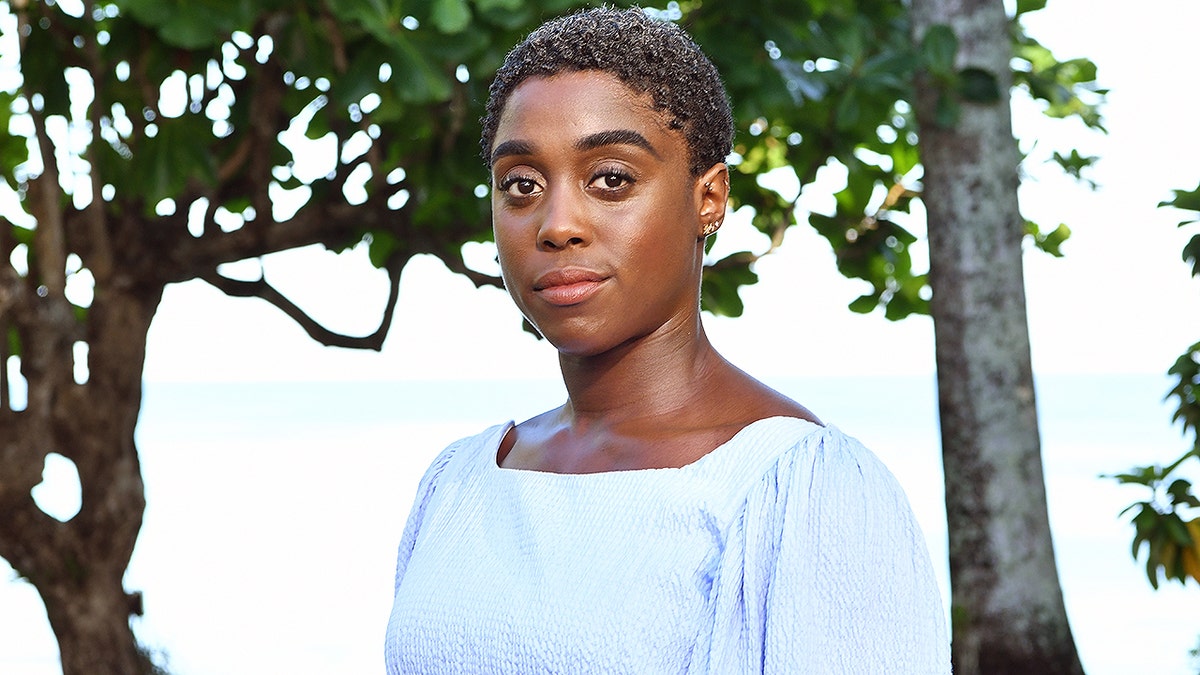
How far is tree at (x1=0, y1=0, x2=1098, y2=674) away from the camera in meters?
3.56

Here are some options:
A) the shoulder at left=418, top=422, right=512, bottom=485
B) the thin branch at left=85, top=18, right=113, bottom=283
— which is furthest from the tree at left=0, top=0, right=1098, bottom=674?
the shoulder at left=418, top=422, right=512, bottom=485

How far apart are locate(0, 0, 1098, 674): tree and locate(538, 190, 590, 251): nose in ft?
6.32

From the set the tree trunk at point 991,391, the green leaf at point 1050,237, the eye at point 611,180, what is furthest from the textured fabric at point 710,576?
the green leaf at point 1050,237

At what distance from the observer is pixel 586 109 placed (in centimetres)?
134

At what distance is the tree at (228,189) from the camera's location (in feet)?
11.7

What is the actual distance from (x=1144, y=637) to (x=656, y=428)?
8245 mm

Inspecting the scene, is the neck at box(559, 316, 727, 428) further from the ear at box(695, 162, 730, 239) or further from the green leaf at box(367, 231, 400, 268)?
the green leaf at box(367, 231, 400, 268)

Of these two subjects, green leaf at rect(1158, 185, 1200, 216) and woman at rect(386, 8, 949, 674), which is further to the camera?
green leaf at rect(1158, 185, 1200, 216)

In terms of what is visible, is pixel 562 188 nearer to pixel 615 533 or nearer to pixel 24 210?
pixel 615 533

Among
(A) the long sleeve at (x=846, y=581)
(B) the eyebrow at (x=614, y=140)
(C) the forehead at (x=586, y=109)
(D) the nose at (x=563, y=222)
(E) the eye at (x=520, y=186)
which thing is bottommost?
(A) the long sleeve at (x=846, y=581)

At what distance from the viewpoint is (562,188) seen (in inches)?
53.7

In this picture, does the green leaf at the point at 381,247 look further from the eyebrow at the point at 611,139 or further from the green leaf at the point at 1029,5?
the eyebrow at the point at 611,139

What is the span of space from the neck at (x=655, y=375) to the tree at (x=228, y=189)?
189 centimetres

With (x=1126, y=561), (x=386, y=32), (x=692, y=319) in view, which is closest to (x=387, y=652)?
(x=692, y=319)
